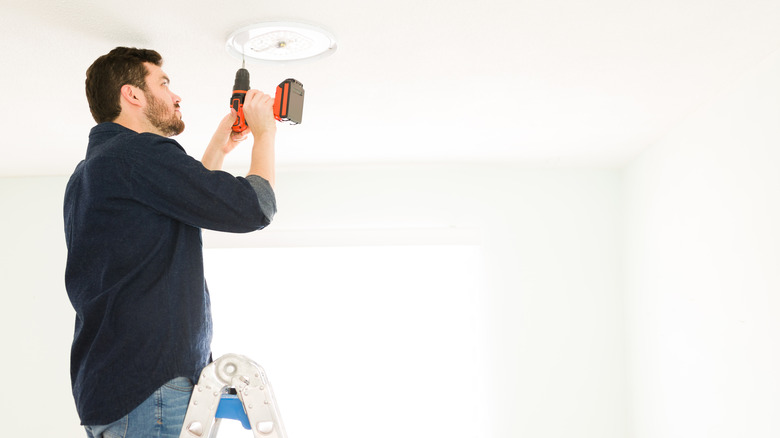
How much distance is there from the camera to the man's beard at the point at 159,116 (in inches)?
63.2

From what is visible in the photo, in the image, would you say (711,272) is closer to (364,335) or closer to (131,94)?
(364,335)

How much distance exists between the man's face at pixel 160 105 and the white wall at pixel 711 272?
6.06 feet

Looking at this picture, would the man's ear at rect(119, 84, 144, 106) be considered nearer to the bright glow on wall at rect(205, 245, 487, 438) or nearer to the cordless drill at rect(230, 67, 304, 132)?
the cordless drill at rect(230, 67, 304, 132)

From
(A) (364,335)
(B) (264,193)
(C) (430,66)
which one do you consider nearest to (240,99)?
(B) (264,193)

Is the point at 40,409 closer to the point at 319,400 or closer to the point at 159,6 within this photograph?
the point at 319,400

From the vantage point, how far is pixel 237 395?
1.33 meters

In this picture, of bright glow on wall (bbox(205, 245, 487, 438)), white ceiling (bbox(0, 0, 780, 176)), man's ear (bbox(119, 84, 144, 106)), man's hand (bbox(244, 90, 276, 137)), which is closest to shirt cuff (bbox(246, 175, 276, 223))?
man's hand (bbox(244, 90, 276, 137))

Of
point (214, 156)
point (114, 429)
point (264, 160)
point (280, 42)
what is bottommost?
point (114, 429)

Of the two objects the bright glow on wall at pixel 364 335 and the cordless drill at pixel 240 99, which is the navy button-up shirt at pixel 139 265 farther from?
the bright glow on wall at pixel 364 335

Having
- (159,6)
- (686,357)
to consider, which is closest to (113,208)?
(159,6)

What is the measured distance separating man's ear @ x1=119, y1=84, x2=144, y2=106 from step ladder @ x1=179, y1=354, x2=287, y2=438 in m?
0.66

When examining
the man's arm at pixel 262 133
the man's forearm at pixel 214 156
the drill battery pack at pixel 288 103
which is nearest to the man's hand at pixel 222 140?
the man's forearm at pixel 214 156

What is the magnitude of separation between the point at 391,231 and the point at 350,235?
241 mm

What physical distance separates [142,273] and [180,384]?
0.23 meters
